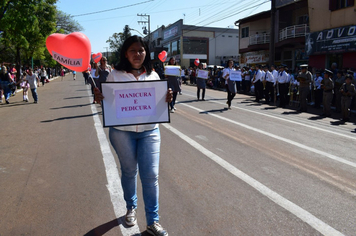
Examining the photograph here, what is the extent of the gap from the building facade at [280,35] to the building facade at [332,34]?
224cm

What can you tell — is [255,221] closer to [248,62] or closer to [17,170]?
[17,170]

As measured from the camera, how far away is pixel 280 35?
27875 mm

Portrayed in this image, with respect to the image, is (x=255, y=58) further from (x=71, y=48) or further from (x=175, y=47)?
(x=71, y=48)

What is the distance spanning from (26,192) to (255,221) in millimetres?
3222

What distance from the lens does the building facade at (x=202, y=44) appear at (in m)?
52.7

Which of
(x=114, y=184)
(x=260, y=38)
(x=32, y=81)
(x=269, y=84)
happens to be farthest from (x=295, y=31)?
(x=114, y=184)

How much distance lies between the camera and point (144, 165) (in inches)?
118

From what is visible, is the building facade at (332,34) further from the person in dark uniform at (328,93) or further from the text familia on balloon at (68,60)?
the text familia on balloon at (68,60)

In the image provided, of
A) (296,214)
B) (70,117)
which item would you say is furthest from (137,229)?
(70,117)

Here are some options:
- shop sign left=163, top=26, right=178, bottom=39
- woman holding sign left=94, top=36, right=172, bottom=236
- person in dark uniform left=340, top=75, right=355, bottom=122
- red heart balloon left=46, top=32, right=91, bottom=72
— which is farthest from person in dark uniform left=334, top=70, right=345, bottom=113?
shop sign left=163, top=26, right=178, bottom=39

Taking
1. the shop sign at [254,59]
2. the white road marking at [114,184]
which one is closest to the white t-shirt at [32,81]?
the white road marking at [114,184]

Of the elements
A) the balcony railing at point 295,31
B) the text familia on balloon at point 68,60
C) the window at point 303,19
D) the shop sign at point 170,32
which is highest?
the shop sign at point 170,32

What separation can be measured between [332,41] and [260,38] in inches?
469

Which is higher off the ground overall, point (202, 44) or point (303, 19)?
point (202, 44)
